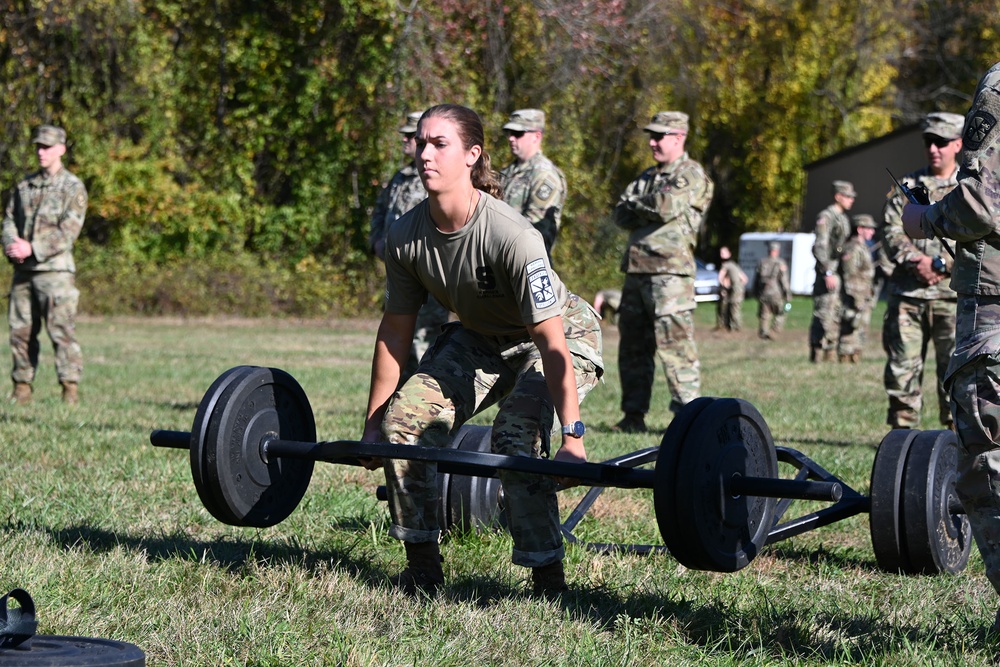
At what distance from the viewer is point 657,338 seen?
10.0 meters

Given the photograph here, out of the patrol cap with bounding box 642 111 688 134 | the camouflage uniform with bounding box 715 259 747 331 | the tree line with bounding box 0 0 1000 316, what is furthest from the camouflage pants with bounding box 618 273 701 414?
the camouflage uniform with bounding box 715 259 747 331

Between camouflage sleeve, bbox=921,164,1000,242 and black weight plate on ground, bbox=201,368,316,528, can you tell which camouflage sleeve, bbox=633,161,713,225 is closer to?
black weight plate on ground, bbox=201,368,316,528

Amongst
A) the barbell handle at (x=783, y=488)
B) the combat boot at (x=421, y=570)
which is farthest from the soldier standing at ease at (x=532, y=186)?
the barbell handle at (x=783, y=488)

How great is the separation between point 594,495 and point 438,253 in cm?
176

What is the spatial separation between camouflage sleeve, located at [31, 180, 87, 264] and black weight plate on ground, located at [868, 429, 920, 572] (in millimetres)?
8027

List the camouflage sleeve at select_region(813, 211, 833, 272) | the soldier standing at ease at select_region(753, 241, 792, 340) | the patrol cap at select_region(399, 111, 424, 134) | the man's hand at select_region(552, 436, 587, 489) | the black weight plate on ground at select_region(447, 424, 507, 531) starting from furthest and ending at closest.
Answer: the soldier standing at ease at select_region(753, 241, 792, 340) → the camouflage sleeve at select_region(813, 211, 833, 272) → the patrol cap at select_region(399, 111, 424, 134) → the black weight plate on ground at select_region(447, 424, 507, 531) → the man's hand at select_region(552, 436, 587, 489)

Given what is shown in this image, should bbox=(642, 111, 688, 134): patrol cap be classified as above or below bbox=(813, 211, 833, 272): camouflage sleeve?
above

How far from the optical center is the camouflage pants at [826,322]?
18.6 metres

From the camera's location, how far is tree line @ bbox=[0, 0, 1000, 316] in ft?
86.1

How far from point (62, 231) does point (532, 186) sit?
14.9 ft

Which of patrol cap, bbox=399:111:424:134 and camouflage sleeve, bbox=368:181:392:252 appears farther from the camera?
camouflage sleeve, bbox=368:181:392:252

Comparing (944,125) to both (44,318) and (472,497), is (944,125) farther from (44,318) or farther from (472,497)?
(44,318)

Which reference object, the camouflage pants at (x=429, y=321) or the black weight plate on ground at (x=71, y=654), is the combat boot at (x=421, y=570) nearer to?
the black weight plate on ground at (x=71, y=654)

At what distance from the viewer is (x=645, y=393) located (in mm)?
10148
